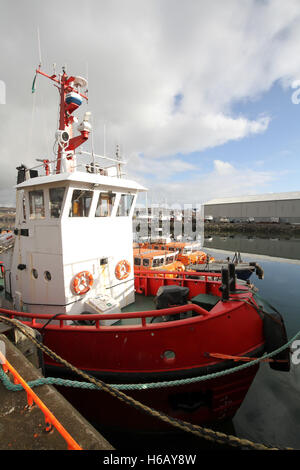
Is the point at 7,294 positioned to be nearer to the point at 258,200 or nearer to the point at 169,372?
the point at 169,372

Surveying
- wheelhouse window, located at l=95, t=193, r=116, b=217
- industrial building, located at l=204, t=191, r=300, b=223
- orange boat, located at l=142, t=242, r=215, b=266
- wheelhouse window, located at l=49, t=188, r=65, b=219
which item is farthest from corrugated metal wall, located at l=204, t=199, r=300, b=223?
wheelhouse window, located at l=49, t=188, r=65, b=219

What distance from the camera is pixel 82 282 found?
17.9 ft

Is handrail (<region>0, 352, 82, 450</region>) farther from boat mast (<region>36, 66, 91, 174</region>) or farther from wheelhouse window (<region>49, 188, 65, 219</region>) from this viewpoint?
boat mast (<region>36, 66, 91, 174</region>)

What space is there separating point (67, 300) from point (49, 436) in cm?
363

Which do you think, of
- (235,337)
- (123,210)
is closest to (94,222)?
(123,210)

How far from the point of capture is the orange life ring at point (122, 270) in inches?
252

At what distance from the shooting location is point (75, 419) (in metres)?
1.93

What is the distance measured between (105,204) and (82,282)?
2236 mm

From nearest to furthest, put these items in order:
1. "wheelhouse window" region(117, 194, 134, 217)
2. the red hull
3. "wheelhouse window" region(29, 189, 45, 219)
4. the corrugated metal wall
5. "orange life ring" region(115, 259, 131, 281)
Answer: the red hull
"wheelhouse window" region(29, 189, 45, 219)
"orange life ring" region(115, 259, 131, 281)
"wheelhouse window" region(117, 194, 134, 217)
the corrugated metal wall

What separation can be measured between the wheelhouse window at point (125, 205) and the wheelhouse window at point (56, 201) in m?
1.76

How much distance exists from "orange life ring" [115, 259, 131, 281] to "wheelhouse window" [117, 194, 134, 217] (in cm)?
146

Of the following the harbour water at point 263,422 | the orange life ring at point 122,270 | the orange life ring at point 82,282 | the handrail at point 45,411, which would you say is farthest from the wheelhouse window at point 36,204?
the harbour water at point 263,422

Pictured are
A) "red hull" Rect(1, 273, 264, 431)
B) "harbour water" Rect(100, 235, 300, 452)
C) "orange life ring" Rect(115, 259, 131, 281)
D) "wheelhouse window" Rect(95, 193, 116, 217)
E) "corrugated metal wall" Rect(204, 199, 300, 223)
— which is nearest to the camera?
"red hull" Rect(1, 273, 264, 431)

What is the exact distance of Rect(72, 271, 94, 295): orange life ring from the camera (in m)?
5.32
